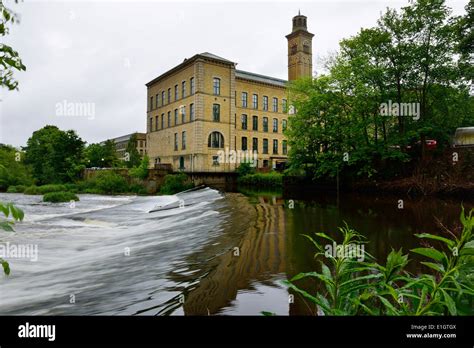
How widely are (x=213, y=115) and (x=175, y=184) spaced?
1325 cm

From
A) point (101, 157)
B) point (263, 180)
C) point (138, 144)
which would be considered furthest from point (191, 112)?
point (138, 144)

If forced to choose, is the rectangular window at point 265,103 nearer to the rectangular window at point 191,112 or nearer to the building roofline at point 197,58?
the building roofline at point 197,58

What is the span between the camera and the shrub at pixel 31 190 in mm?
17719

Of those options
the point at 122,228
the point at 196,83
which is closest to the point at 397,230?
the point at 122,228

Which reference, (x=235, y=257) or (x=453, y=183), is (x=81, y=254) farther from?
(x=453, y=183)

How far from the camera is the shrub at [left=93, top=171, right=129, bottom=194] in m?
25.3

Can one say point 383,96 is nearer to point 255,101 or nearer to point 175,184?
point 175,184

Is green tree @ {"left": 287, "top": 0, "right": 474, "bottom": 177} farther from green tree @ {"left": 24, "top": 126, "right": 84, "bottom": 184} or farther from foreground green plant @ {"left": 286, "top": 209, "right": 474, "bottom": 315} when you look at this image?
green tree @ {"left": 24, "top": 126, "right": 84, "bottom": 184}

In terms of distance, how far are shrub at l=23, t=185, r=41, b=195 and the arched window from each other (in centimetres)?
2005

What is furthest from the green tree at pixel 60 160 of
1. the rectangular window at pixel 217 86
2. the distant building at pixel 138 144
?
the distant building at pixel 138 144

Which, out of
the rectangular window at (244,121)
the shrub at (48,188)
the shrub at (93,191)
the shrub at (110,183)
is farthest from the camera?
the rectangular window at (244,121)

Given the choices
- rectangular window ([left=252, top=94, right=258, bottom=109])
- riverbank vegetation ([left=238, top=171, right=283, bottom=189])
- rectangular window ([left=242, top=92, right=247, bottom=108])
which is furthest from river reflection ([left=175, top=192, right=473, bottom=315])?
rectangular window ([left=252, top=94, right=258, bottom=109])

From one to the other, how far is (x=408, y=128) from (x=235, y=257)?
9.67 metres

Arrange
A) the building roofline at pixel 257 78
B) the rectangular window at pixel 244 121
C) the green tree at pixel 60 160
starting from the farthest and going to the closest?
the rectangular window at pixel 244 121 → the building roofline at pixel 257 78 → the green tree at pixel 60 160
